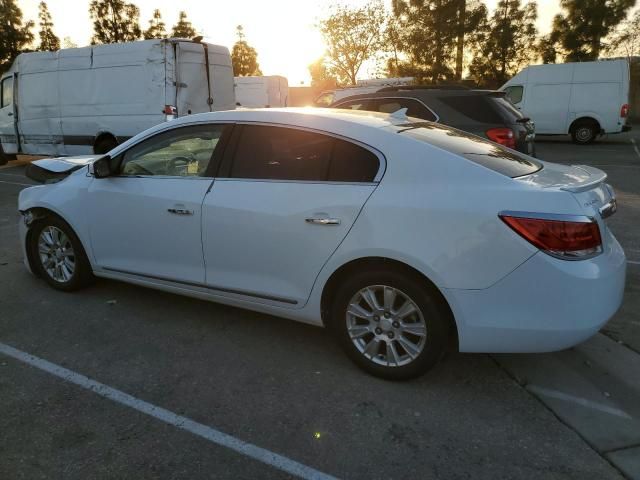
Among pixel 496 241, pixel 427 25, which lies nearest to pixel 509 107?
pixel 496 241

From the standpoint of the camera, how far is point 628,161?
13047 millimetres

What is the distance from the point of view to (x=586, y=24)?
27266 millimetres

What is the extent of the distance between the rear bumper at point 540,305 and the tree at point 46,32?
142 feet

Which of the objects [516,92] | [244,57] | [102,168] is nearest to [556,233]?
[102,168]

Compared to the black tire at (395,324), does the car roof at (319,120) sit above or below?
above

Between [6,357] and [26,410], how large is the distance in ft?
2.53

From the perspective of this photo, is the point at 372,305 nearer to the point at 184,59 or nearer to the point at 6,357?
the point at 6,357

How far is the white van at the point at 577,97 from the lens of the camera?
16.7m

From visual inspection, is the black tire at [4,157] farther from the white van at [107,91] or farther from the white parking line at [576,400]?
the white parking line at [576,400]

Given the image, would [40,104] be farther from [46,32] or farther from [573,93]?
[46,32]

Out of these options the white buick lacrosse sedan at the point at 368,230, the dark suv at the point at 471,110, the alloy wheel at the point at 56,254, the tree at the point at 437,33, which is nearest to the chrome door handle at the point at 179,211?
the white buick lacrosse sedan at the point at 368,230

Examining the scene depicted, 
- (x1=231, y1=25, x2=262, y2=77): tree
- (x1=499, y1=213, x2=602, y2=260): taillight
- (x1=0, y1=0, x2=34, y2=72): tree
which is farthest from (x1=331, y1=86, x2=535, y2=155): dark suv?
(x1=231, y1=25, x2=262, y2=77): tree

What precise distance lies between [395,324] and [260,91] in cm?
2003

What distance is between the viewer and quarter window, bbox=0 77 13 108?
44.4 feet
